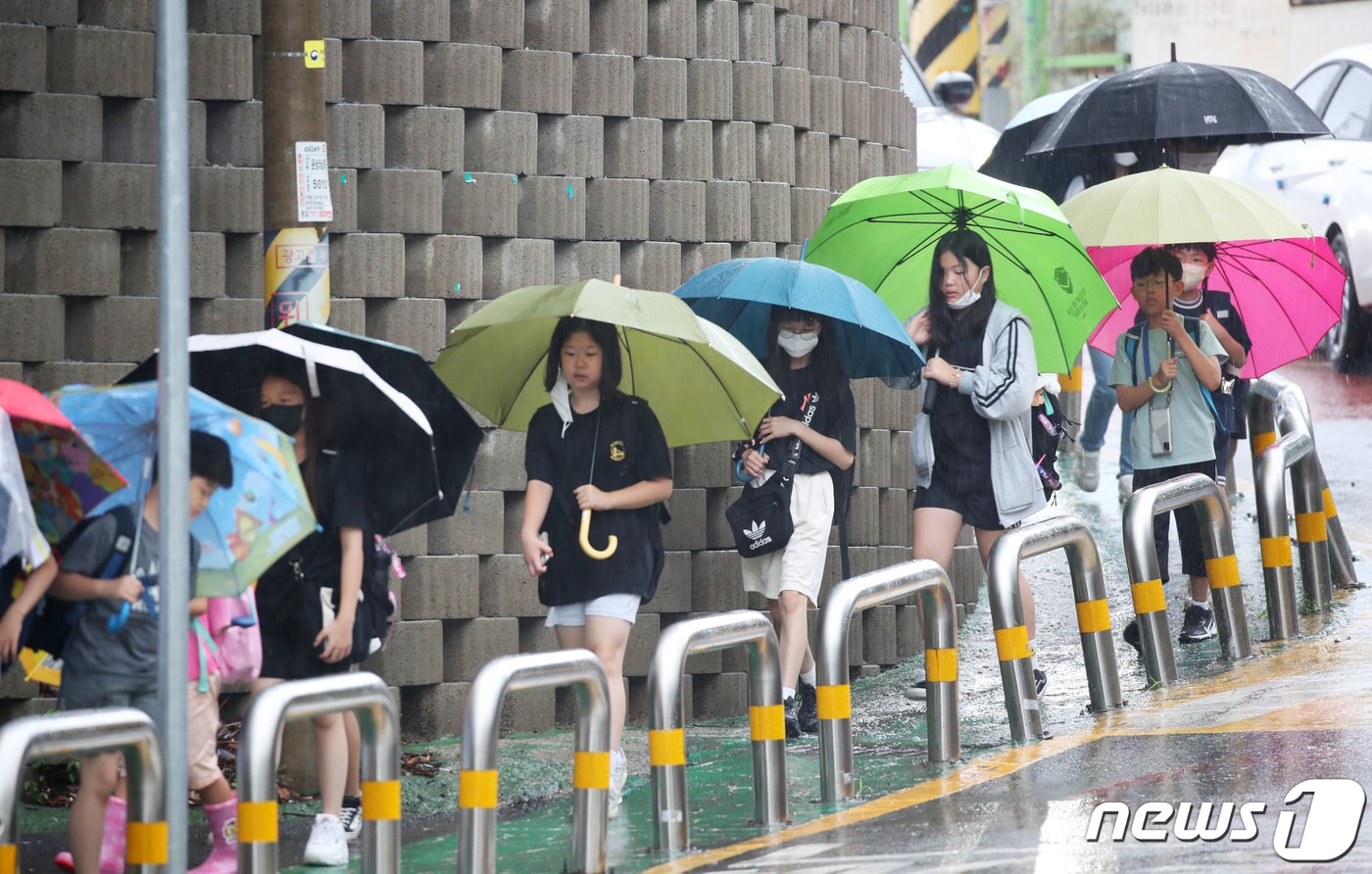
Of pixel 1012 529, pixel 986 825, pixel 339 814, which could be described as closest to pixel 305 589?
pixel 339 814

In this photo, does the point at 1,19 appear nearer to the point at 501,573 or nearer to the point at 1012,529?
the point at 501,573

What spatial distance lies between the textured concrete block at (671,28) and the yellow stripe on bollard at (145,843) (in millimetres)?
4167

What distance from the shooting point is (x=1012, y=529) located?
23.6 feet

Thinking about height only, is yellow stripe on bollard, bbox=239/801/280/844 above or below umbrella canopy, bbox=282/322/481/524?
below

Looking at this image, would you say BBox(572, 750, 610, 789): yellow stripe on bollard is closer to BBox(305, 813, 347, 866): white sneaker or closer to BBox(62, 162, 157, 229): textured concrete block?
BBox(305, 813, 347, 866): white sneaker

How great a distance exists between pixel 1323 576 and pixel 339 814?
16.2 ft

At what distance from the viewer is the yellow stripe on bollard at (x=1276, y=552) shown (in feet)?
27.3

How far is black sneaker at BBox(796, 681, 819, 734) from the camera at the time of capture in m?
7.62

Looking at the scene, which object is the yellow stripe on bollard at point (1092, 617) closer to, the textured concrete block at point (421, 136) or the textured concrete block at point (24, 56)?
the textured concrete block at point (421, 136)

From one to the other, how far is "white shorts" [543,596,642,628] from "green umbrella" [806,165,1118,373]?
205 centimetres

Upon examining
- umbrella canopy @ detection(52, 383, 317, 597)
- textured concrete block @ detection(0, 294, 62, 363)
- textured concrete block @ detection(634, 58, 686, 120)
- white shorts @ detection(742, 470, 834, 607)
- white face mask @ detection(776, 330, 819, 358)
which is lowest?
white shorts @ detection(742, 470, 834, 607)

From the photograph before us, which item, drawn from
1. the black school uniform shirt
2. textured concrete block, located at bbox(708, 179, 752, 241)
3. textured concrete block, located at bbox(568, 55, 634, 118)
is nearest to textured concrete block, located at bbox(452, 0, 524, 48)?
textured concrete block, located at bbox(568, 55, 634, 118)

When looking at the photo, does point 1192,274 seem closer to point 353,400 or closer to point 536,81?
point 536,81

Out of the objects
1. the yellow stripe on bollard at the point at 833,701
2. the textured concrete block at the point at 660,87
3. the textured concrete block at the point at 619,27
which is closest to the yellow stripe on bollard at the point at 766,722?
the yellow stripe on bollard at the point at 833,701
